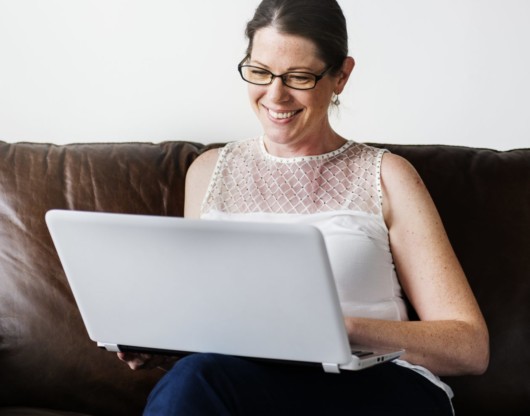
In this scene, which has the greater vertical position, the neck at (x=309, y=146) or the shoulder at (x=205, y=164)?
the neck at (x=309, y=146)

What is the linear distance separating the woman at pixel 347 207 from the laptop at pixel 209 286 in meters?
0.15

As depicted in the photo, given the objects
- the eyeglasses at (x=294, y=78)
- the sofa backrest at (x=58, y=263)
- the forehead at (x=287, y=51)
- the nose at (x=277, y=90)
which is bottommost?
the sofa backrest at (x=58, y=263)

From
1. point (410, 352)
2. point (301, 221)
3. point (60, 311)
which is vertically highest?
point (301, 221)

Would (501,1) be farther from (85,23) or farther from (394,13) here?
(85,23)

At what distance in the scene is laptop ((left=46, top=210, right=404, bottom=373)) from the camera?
1244mm

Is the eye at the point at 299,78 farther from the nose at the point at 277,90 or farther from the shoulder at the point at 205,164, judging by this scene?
the shoulder at the point at 205,164

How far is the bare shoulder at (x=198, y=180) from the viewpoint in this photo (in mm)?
1991

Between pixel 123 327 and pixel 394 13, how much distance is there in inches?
46.4

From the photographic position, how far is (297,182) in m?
1.92

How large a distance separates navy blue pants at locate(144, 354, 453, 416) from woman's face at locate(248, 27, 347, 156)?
541mm

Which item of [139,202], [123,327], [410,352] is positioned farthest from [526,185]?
[123,327]

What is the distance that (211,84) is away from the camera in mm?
2363

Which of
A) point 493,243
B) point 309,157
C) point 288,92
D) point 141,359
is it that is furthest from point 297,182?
point 141,359

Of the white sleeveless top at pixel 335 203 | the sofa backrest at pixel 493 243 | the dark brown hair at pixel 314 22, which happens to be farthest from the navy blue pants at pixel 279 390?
the dark brown hair at pixel 314 22
